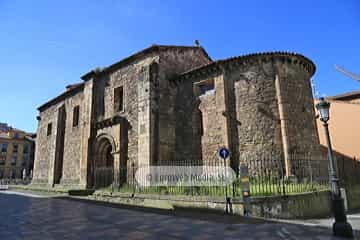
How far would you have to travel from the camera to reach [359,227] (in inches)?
254

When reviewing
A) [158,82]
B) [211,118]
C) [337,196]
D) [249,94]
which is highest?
[158,82]

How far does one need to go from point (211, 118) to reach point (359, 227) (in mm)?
7854

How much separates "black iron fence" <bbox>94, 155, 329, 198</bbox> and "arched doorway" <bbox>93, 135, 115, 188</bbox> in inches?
10.6

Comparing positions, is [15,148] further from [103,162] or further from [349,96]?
[349,96]

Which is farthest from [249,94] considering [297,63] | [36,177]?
[36,177]

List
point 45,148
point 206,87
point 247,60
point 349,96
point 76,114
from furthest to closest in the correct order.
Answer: point 45,148, point 76,114, point 349,96, point 206,87, point 247,60

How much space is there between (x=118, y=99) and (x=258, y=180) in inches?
404

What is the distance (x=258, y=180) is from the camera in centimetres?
987

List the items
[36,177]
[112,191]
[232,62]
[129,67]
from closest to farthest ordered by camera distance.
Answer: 1. [112,191]
2. [232,62]
3. [129,67]
4. [36,177]

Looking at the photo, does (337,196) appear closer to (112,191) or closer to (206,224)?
(206,224)

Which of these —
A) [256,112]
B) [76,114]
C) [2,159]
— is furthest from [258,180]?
[2,159]

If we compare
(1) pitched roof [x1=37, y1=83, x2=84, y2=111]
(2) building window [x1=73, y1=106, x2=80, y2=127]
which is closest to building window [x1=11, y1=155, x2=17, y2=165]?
(1) pitched roof [x1=37, y1=83, x2=84, y2=111]

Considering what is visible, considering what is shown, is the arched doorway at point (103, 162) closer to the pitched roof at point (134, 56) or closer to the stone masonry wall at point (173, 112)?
the stone masonry wall at point (173, 112)

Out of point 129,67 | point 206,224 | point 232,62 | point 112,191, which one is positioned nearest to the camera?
point 206,224
